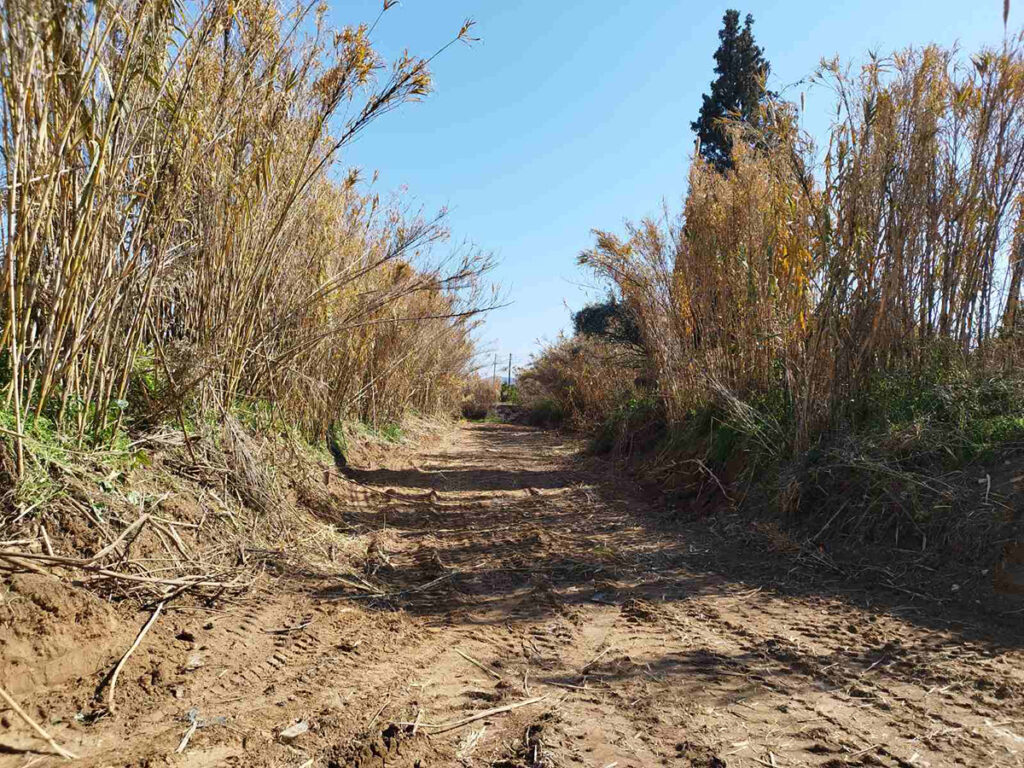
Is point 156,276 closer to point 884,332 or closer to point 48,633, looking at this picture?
point 48,633

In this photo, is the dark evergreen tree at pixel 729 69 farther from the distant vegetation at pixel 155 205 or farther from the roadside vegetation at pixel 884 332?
the distant vegetation at pixel 155 205

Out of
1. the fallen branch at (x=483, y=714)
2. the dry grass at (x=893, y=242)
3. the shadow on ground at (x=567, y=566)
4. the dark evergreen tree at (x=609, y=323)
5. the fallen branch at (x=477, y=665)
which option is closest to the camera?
the fallen branch at (x=483, y=714)

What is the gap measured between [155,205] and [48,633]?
2.06m

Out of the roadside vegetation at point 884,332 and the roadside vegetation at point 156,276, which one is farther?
the roadside vegetation at point 884,332

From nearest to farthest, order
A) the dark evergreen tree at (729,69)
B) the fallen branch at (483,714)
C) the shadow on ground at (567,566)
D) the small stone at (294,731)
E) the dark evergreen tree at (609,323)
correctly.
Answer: the small stone at (294,731)
the fallen branch at (483,714)
the shadow on ground at (567,566)
the dark evergreen tree at (609,323)
the dark evergreen tree at (729,69)

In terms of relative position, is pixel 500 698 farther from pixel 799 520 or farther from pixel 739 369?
pixel 739 369

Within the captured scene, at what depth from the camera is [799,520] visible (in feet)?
14.9

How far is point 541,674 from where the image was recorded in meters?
2.46

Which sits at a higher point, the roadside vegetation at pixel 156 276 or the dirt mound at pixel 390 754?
the roadside vegetation at pixel 156 276

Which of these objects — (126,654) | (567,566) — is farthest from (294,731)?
(567,566)

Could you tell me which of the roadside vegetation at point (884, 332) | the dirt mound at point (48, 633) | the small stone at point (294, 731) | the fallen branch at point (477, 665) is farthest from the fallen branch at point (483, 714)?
the roadside vegetation at point (884, 332)

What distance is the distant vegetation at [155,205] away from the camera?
8.02ft

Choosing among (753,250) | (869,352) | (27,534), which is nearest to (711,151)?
(753,250)

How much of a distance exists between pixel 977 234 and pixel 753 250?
1.83 m
